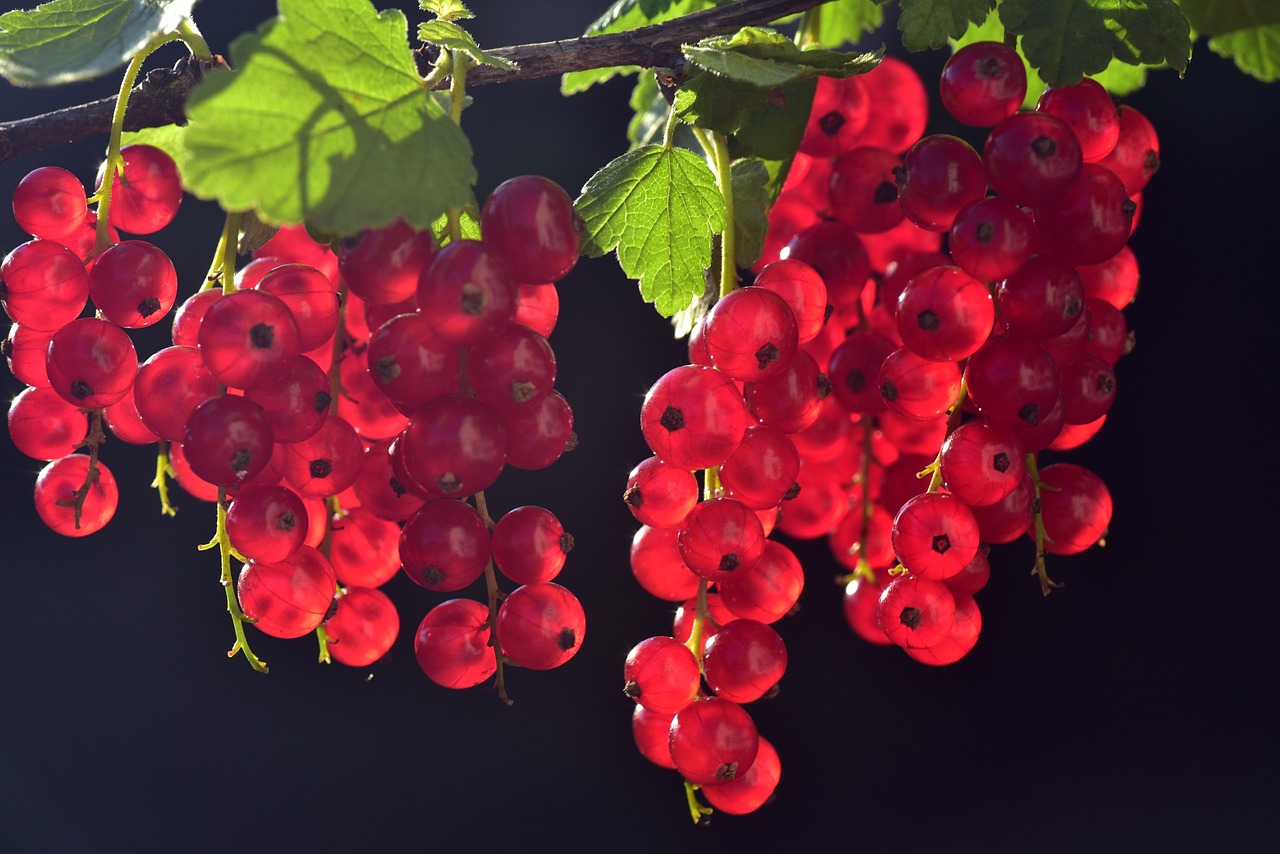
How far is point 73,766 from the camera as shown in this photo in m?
1.57

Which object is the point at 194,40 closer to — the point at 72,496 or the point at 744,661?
the point at 72,496

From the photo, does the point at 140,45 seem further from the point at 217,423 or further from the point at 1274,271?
the point at 1274,271

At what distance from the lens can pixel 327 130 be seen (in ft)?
1.38

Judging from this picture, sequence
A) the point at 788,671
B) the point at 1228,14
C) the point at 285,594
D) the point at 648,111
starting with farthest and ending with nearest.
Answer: the point at 788,671 < the point at 648,111 < the point at 1228,14 < the point at 285,594

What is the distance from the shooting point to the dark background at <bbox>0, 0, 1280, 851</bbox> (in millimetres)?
1447

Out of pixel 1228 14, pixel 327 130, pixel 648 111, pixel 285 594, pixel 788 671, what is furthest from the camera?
pixel 788 671

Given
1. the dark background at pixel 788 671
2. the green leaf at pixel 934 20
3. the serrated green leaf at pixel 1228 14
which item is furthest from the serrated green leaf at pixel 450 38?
the dark background at pixel 788 671

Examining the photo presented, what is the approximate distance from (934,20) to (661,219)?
0.18m

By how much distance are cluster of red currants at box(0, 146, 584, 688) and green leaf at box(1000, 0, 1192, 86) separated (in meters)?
0.27

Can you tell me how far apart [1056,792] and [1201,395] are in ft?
1.96

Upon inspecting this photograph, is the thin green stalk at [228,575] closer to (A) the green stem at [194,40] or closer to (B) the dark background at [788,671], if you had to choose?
(A) the green stem at [194,40]

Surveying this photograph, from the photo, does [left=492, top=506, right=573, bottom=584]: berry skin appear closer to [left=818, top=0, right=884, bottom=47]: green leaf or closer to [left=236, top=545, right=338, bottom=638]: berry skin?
[left=236, top=545, right=338, bottom=638]: berry skin

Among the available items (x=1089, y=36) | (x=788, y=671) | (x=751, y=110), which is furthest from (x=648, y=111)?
(x=788, y=671)

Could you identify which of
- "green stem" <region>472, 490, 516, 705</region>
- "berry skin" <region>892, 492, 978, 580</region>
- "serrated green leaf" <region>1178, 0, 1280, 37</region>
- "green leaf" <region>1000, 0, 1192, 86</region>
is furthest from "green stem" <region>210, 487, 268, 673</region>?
"serrated green leaf" <region>1178, 0, 1280, 37</region>
